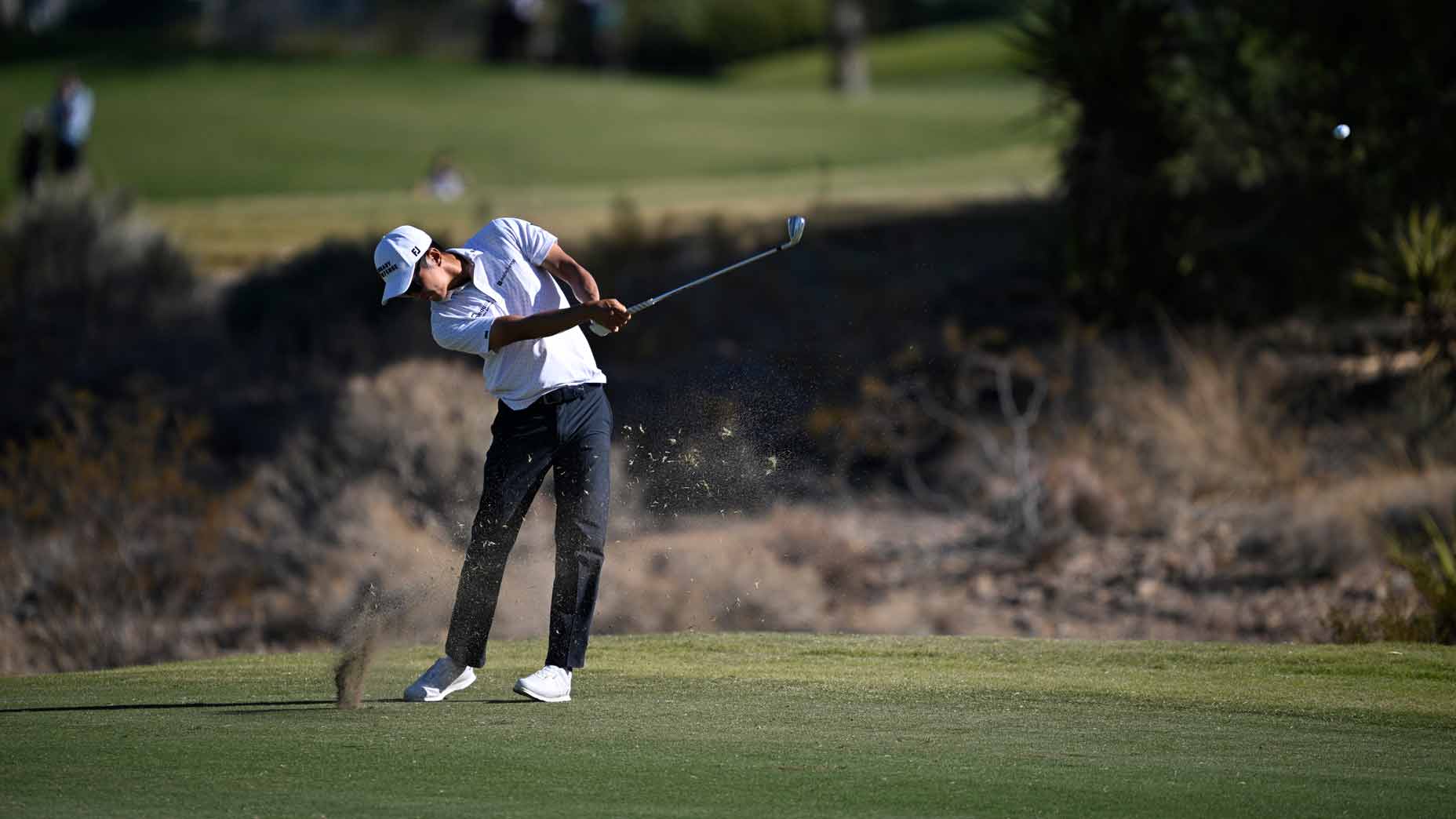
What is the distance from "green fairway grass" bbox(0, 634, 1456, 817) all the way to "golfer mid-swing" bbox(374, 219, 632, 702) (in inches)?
9.8

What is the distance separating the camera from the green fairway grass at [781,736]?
614 cm

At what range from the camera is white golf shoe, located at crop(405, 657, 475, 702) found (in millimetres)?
7938

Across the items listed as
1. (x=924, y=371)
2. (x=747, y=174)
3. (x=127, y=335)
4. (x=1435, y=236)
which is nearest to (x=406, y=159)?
(x=747, y=174)

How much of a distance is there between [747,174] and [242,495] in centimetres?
1892

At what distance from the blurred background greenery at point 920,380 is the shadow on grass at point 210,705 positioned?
149 cm

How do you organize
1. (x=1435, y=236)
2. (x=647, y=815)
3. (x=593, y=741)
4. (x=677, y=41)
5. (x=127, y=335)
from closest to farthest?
(x=647, y=815) < (x=593, y=741) < (x=1435, y=236) < (x=127, y=335) < (x=677, y=41)

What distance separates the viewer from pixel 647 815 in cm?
589

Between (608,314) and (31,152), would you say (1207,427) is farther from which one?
(31,152)

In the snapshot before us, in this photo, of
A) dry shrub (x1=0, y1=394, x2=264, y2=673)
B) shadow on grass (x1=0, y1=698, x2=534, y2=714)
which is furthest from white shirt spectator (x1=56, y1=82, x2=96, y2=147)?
shadow on grass (x1=0, y1=698, x2=534, y2=714)

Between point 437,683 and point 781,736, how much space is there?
1.57 m

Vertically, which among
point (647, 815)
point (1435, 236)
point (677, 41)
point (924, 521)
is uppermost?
point (677, 41)

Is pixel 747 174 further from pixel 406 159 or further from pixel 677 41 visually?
pixel 677 41

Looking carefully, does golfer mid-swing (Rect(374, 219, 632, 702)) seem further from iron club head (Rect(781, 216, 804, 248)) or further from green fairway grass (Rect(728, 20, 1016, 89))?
green fairway grass (Rect(728, 20, 1016, 89))

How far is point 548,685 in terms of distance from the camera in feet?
25.7
